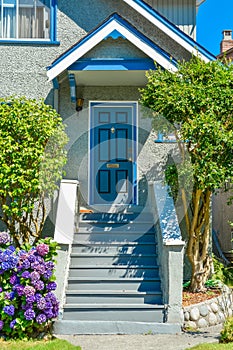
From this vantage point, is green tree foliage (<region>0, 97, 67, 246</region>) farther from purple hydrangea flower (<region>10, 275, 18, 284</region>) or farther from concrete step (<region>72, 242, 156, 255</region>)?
purple hydrangea flower (<region>10, 275, 18, 284</region>)

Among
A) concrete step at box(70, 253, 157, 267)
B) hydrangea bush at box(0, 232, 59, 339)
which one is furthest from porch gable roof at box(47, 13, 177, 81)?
hydrangea bush at box(0, 232, 59, 339)

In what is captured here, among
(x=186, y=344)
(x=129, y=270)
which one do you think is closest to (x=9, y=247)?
(x=129, y=270)

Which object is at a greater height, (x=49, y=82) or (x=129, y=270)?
(x=49, y=82)

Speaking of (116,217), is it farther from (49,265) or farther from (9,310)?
(9,310)

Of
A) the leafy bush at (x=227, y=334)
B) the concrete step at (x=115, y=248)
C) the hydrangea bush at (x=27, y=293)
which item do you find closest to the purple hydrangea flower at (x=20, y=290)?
the hydrangea bush at (x=27, y=293)

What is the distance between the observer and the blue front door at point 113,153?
12000 mm

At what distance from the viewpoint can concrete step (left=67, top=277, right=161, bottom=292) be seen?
903 cm

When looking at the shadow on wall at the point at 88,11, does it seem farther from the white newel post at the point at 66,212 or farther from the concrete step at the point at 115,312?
the concrete step at the point at 115,312

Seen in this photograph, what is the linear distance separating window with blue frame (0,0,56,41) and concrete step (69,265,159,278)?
575 cm

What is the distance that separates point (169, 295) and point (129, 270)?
1.23 metres

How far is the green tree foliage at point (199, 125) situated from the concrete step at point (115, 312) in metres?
1.56

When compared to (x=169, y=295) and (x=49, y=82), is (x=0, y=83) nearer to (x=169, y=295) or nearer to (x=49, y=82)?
(x=49, y=82)

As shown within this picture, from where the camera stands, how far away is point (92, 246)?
9.98 m

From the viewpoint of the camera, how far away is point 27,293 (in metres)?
7.78
